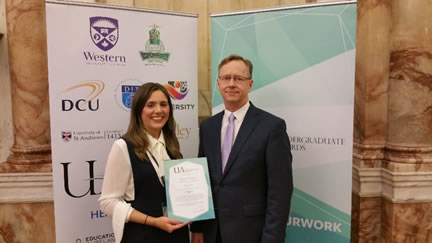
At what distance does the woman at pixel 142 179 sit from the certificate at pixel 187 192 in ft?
0.23

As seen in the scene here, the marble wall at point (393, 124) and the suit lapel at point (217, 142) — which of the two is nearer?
the suit lapel at point (217, 142)

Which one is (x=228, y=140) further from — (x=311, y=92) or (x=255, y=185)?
(x=311, y=92)

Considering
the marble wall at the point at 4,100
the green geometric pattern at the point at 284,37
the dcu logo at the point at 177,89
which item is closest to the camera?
the green geometric pattern at the point at 284,37

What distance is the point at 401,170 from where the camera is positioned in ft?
9.78

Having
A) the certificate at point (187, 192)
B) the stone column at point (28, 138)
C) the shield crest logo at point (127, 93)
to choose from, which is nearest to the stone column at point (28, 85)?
the stone column at point (28, 138)

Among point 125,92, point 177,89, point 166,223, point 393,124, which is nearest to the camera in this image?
point 166,223

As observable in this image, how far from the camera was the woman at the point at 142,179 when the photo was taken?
1892 mm

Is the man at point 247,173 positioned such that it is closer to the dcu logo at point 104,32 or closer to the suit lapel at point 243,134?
the suit lapel at point 243,134

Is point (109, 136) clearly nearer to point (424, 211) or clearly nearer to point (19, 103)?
point (19, 103)

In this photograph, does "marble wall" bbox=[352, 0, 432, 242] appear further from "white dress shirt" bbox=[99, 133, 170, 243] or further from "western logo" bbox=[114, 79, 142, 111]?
"white dress shirt" bbox=[99, 133, 170, 243]

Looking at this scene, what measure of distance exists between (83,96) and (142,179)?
1.08 m

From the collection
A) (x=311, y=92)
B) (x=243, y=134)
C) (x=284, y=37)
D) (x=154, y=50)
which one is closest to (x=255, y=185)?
(x=243, y=134)

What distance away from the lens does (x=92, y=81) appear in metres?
2.63

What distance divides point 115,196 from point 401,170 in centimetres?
254
